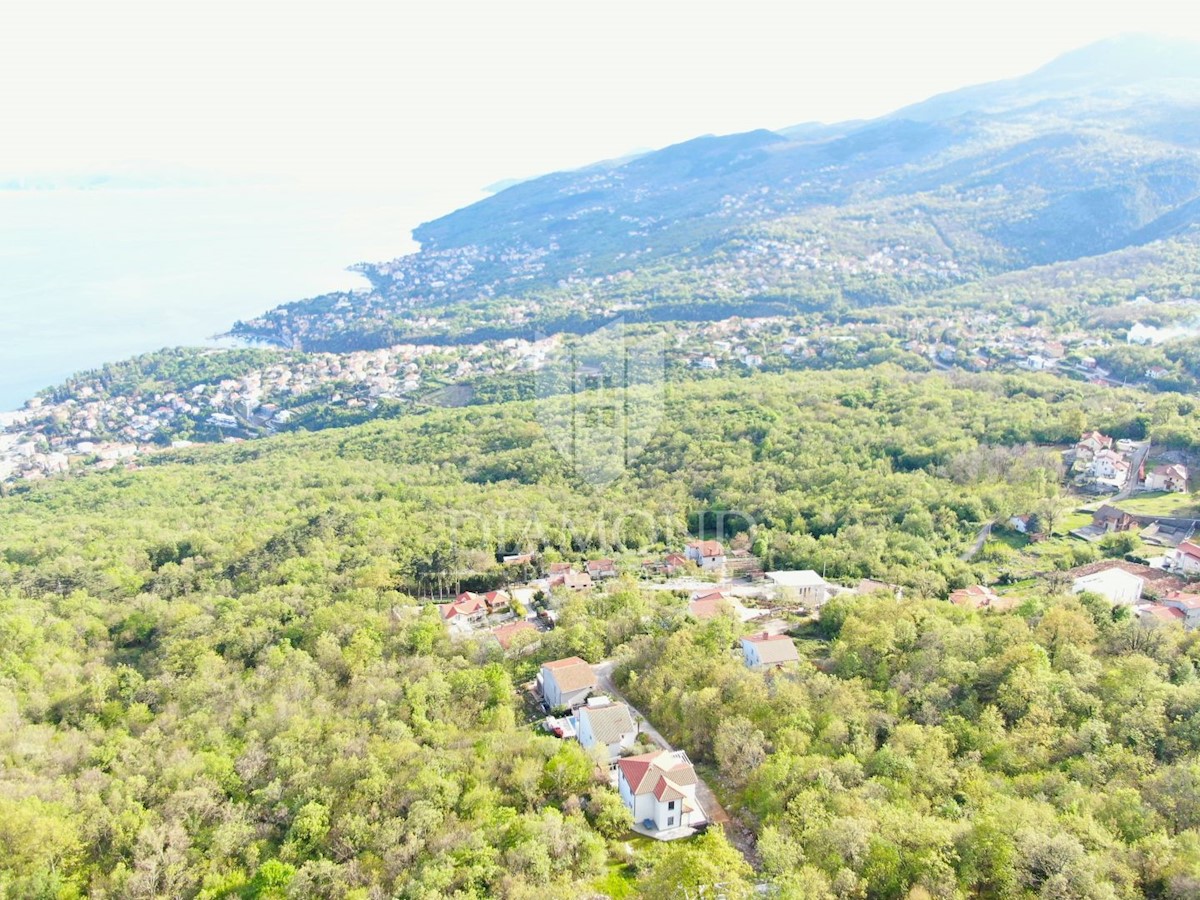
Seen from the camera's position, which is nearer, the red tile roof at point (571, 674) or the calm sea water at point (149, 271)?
the red tile roof at point (571, 674)

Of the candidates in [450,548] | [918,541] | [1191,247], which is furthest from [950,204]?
[450,548]

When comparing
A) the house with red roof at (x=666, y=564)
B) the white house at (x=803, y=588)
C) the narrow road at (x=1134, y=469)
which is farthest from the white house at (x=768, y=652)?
the narrow road at (x=1134, y=469)

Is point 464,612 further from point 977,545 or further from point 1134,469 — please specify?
point 1134,469

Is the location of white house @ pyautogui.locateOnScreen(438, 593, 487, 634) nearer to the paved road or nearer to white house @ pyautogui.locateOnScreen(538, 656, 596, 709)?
white house @ pyautogui.locateOnScreen(538, 656, 596, 709)

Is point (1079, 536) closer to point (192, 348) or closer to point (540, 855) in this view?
point (540, 855)

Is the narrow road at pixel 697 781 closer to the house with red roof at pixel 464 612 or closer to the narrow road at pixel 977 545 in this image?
the house with red roof at pixel 464 612
